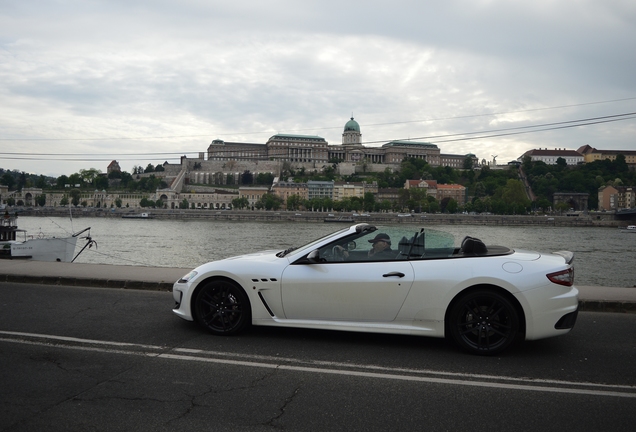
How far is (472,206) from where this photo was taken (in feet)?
461

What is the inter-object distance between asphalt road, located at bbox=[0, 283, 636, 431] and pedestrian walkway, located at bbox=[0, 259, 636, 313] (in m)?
1.07

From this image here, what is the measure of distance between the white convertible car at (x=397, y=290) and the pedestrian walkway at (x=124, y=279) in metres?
2.22

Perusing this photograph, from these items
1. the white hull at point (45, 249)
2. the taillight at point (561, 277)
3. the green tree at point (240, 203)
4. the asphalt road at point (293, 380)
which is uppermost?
the green tree at point (240, 203)

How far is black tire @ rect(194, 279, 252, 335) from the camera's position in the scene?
5.71 meters

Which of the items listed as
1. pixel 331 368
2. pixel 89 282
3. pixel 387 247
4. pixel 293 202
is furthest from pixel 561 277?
pixel 293 202

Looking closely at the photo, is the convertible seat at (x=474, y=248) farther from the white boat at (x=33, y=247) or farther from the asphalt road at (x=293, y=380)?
the white boat at (x=33, y=247)

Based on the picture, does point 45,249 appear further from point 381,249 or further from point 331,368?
point 331,368

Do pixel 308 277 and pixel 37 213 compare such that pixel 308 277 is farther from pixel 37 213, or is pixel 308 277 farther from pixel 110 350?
pixel 37 213

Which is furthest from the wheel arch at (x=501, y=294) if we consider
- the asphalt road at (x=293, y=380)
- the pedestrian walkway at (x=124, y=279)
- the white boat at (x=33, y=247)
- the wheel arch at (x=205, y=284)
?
the white boat at (x=33, y=247)

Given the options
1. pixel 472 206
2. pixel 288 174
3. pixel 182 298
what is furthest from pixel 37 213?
pixel 182 298

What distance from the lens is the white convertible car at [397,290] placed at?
17.0ft

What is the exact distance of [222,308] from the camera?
5789mm

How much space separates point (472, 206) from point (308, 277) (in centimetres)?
14138

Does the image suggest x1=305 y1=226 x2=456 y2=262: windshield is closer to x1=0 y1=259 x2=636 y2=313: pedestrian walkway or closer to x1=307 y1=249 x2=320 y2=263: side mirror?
x1=307 y1=249 x2=320 y2=263: side mirror
